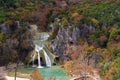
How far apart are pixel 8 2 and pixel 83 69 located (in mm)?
29706

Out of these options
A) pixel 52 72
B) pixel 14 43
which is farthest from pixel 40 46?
pixel 52 72

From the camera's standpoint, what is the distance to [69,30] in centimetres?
5816

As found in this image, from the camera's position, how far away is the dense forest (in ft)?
168

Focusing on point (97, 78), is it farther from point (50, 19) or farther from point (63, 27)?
point (50, 19)

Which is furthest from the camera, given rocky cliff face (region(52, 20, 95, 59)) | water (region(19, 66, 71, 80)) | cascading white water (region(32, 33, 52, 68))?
rocky cliff face (region(52, 20, 95, 59))

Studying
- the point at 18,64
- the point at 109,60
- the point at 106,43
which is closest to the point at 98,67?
the point at 109,60

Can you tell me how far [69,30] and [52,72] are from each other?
1004 cm

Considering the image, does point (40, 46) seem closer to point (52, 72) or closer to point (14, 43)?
point (14, 43)

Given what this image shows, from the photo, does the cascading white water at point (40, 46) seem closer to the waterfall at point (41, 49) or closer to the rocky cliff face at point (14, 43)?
the waterfall at point (41, 49)

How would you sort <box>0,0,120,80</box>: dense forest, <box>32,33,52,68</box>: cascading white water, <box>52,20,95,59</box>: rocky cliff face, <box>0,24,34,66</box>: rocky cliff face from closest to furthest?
<box>0,0,120,80</box>: dense forest < <box>0,24,34,66</box>: rocky cliff face < <box>32,33,52,68</box>: cascading white water < <box>52,20,95,59</box>: rocky cliff face

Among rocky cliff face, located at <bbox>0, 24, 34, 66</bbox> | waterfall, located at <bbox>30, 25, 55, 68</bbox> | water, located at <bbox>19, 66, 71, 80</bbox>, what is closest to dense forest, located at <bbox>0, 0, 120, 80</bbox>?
rocky cliff face, located at <bbox>0, 24, 34, 66</bbox>

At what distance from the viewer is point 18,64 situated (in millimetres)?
54188

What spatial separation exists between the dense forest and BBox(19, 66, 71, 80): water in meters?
2.21

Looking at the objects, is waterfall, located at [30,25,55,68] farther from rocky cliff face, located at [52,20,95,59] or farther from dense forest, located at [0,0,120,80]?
rocky cliff face, located at [52,20,95,59]
